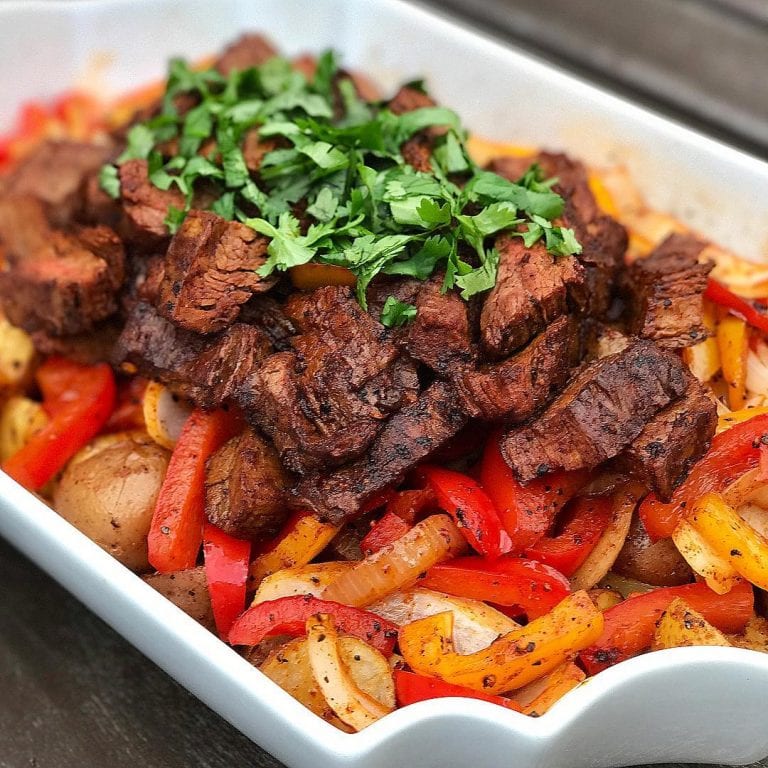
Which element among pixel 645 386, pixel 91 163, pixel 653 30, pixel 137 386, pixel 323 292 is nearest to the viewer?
pixel 645 386

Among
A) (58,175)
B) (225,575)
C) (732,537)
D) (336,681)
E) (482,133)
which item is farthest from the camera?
(482,133)

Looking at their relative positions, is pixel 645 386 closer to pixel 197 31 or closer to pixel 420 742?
pixel 420 742

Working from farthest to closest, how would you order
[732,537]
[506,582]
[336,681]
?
[506,582] → [732,537] → [336,681]

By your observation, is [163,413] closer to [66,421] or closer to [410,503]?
[66,421]

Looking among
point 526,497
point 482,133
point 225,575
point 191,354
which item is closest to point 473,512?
point 526,497

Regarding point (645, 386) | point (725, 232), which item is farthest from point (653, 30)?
point (645, 386)

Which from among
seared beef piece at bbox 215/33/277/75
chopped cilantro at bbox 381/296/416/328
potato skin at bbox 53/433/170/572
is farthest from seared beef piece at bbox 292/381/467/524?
seared beef piece at bbox 215/33/277/75

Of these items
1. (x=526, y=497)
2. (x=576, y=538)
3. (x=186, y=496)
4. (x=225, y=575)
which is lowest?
(x=225, y=575)

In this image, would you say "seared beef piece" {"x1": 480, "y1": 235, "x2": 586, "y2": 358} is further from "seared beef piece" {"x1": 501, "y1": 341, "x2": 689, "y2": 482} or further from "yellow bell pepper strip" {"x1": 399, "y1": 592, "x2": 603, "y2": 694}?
"yellow bell pepper strip" {"x1": 399, "y1": 592, "x2": 603, "y2": 694}
